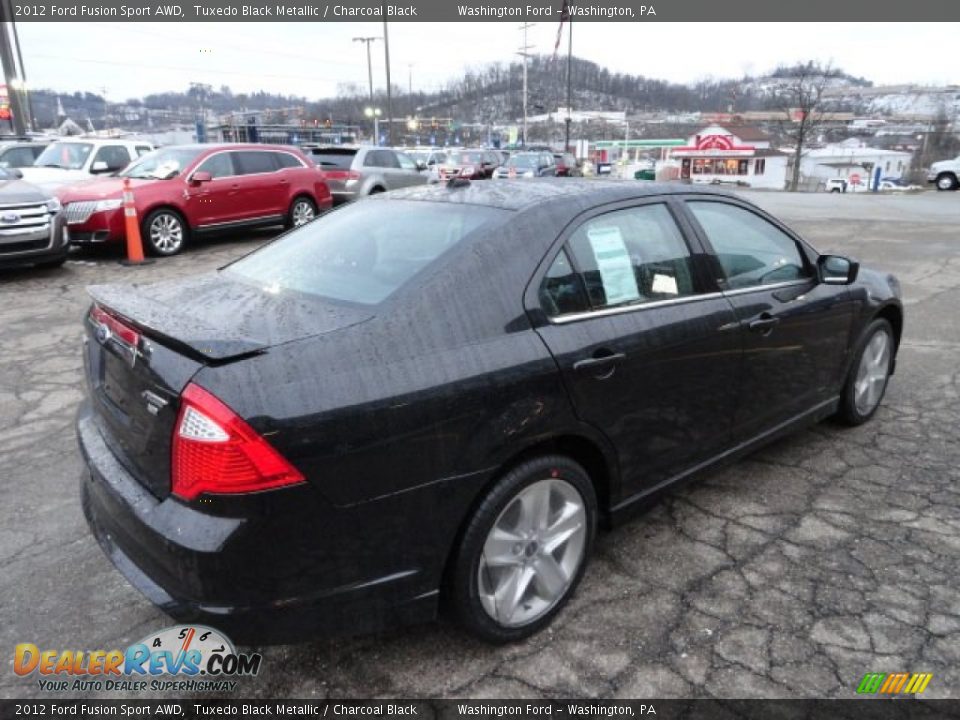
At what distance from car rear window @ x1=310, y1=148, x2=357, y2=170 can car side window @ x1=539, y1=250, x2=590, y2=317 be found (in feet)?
41.8

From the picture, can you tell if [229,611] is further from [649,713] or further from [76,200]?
[76,200]

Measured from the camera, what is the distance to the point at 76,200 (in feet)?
31.7

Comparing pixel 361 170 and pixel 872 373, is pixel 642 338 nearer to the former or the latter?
pixel 872 373

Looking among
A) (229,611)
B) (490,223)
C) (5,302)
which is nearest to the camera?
(229,611)

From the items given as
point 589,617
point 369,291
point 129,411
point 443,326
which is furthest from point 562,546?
point 129,411

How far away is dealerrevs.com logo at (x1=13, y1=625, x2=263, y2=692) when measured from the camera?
89.7 inches

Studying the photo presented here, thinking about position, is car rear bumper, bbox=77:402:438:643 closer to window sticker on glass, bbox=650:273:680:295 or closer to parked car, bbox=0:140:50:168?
window sticker on glass, bbox=650:273:680:295

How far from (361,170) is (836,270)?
12156 mm

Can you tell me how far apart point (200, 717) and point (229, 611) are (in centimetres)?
55

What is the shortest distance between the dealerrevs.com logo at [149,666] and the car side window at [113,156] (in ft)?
41.8

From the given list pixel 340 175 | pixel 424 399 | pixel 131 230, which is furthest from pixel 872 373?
pixel 340 175

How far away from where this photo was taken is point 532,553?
2461mm

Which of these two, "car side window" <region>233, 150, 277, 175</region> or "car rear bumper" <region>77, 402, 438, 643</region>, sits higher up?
"car side window" <region>233, 150, 277, 175</region>

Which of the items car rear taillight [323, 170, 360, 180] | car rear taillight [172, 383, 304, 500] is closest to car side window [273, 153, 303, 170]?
car rear taillight [323, 170, 360, 180]
